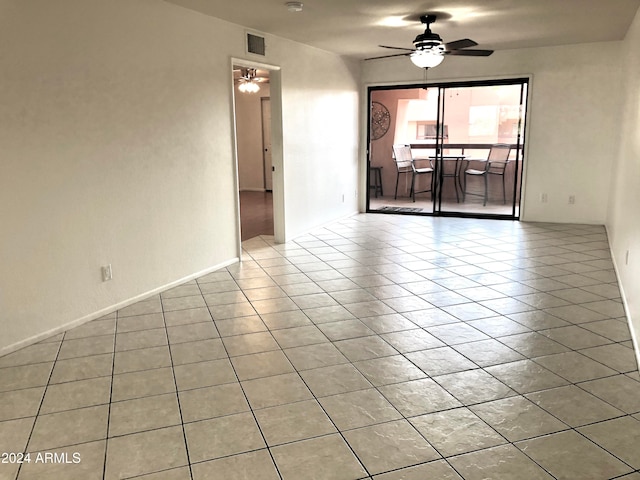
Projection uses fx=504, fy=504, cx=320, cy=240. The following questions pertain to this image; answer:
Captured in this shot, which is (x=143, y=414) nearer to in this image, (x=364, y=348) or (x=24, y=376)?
(x=24, y=376)

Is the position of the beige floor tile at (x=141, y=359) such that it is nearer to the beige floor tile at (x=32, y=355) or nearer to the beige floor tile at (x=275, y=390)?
the beige floor tile at (x=32, y=355)

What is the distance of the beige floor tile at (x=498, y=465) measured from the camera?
192 cm

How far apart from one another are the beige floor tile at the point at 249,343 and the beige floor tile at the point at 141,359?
0.37m

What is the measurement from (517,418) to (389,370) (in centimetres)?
72

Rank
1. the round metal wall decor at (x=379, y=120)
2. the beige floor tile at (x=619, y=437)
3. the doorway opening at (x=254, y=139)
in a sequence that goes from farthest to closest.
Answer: the doorway opening at (x=254, y=139) < the round metal wall decor at (x=379, y=120) < the beige floor tile at (x=619, y=437)

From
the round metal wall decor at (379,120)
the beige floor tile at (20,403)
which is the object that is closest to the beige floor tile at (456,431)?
the beige floor tile at (20,403)

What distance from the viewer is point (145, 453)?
207cm

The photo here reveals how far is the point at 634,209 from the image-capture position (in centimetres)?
352

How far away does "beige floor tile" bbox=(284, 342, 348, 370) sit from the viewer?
2863mm

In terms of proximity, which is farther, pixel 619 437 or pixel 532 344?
pixel 532 344

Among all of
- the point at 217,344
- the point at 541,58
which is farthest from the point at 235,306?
the point at 541,58

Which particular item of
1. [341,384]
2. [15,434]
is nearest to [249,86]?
[341,384]

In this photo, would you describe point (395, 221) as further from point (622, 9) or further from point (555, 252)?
point (622, 9)

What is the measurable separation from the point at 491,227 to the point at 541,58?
2321 mm
